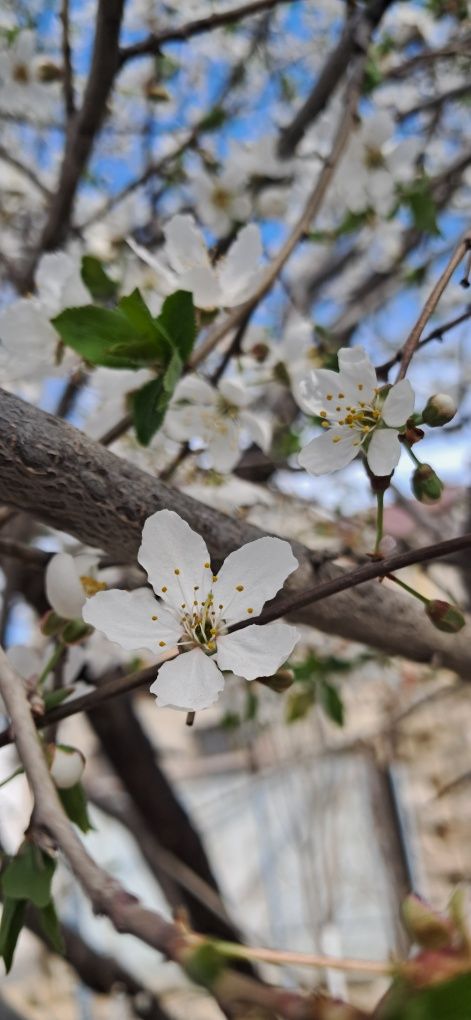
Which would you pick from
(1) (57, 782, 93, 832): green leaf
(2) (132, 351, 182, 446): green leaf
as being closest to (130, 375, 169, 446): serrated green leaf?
(2) (132, 351, 182, 446): green leaf

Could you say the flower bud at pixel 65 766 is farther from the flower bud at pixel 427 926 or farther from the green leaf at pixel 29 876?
the flower bud at pixel 427 926

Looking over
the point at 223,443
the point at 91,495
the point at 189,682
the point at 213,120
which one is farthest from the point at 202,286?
the point at 213,120

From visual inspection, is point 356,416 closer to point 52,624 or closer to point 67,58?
point 52,624

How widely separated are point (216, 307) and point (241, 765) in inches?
123

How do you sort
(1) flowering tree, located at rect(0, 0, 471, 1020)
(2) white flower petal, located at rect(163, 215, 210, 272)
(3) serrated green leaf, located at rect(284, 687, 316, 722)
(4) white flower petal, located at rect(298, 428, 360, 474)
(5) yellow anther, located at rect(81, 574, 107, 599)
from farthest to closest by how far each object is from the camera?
(3) serrated green leaf, located at rect(284, 687, 316, 722), (2) white flower petal, located at rect(163, 215, 210, 272), (5) yellow anther, located at rect(81, 574, 107, 599), (4) white flower petal, located at rect(298, 428, 360, 474), (1) flowering tree, located at rect(0, 0, 471, 1020)

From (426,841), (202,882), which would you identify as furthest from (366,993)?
(202,882)

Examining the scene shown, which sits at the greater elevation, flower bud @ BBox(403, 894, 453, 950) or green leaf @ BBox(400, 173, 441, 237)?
green leaf @ BBox(400, 173, 441, 237)

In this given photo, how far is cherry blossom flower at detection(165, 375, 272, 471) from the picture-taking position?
732 millimetres

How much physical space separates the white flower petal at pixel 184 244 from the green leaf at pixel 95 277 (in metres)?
0.06

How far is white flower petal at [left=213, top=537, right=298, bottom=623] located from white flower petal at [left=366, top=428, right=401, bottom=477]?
0.23 ft

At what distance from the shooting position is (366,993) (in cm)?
243

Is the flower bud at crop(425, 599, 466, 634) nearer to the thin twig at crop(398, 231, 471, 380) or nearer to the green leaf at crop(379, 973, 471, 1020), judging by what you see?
the thin twig at crop(398, 231, 471, 380)

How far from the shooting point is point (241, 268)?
0.73m

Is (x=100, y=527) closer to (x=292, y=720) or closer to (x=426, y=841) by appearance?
(x=292, y=720)
